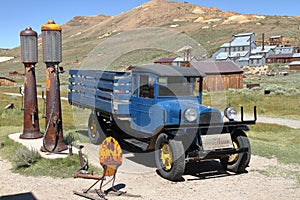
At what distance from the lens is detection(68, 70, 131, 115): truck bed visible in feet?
31.9

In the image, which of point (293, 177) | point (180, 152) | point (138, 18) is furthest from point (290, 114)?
point (138, 18)

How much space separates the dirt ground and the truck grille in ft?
4.31

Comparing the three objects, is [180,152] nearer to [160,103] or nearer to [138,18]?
[160,103]

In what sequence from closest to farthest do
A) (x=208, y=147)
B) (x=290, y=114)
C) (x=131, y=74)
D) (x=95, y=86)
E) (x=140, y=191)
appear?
(x=140, y=191) < (x=208, y=147) < (x=131, y=74) < (x=95, y=86) < (x=290, y=114)

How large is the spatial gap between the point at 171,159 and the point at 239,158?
1792 millimetres

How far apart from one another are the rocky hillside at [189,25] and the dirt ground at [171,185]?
254 feet

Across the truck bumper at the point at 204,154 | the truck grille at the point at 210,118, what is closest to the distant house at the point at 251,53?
the truck grille at the point at 210,118

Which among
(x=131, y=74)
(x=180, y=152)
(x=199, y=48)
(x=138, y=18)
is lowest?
(x=180, y=152)

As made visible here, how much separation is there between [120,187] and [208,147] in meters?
2.05

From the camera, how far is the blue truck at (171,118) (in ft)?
26.4

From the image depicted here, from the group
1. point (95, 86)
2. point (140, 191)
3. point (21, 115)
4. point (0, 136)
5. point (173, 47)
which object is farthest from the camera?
point (173, 47)

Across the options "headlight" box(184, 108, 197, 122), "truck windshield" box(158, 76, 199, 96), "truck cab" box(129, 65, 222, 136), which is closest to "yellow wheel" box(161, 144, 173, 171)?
"truck cab" box(129, 65, 222, 136)

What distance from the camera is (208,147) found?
8125 millimetres

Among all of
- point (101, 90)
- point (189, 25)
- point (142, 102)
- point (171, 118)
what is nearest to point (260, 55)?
point (189, 25)
